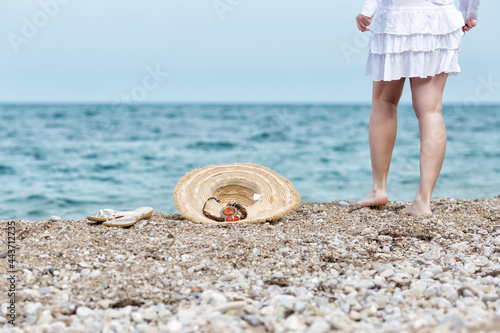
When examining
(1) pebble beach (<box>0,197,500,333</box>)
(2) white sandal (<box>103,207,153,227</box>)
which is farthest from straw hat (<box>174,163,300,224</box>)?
(2) white sandal (<box>103,207,153,227</box>)

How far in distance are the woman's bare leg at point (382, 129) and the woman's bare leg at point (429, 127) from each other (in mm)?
208

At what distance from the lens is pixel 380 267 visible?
2.21 meters

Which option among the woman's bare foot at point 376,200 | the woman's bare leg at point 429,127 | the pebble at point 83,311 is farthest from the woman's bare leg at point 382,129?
the pebble at point 83,311

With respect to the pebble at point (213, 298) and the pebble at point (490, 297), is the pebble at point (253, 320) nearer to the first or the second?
the pebble at point (213, 298)

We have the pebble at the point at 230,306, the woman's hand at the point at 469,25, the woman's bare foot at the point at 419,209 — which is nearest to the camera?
the pebble at the point at 230,306

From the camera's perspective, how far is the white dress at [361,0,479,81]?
295cm

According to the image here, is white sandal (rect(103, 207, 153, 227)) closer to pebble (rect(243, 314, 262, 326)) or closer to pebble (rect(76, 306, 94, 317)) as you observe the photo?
pebble (rect(76, 306, 94, 317))

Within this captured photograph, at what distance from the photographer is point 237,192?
139 inches

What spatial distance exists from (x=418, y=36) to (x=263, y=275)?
6.02ft

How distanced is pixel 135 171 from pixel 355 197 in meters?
3.81

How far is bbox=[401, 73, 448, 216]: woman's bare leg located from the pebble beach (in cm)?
26

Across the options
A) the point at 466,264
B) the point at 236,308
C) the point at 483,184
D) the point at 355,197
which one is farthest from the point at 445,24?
the point at 483,184

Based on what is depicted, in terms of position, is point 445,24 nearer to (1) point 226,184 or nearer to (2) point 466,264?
(2) point 466,264

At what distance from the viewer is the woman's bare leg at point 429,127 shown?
3047 mm
